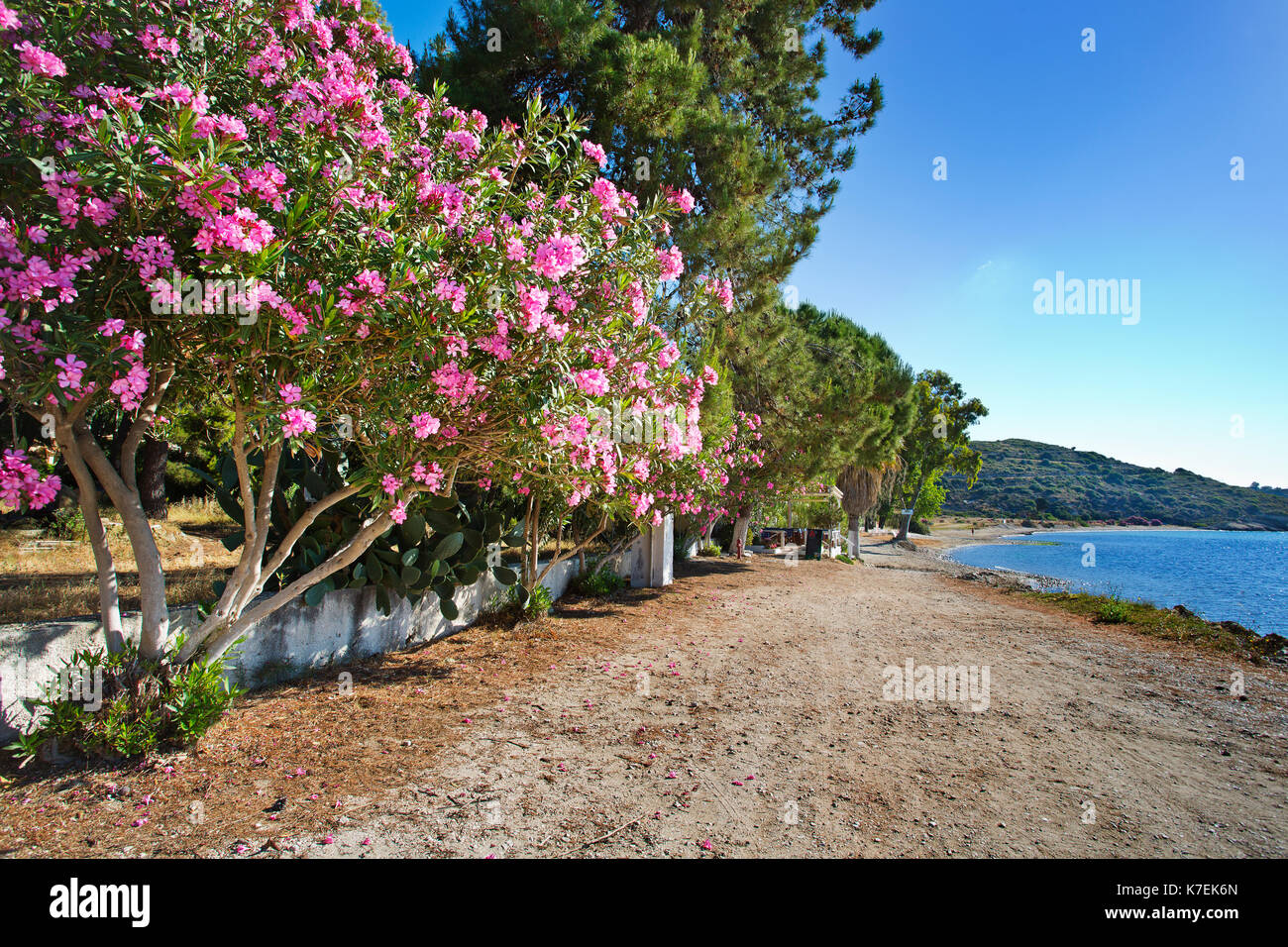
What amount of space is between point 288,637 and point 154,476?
21.9 ft

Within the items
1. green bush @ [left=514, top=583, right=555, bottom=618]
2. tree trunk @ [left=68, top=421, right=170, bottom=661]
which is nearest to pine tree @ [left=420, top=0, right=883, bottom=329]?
green bush @ [left=514, top=583, right=555, bottom=618]

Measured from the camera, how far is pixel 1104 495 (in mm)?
119438

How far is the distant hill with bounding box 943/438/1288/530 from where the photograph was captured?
366ft

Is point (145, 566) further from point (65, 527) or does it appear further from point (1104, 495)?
point (1104, 495)

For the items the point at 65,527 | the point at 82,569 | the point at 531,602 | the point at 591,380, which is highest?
the point at 591,380

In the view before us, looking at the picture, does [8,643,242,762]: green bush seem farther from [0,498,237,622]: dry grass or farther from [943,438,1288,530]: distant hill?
[943,438,1288,530]: distant hill

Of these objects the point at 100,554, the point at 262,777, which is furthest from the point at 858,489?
the point at 100,554

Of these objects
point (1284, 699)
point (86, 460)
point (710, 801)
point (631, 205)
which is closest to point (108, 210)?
point (86, 460)

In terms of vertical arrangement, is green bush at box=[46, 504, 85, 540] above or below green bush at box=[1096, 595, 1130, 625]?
above

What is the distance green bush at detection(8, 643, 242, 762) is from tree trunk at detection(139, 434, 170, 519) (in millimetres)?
7213

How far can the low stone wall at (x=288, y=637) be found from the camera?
359 centimetres

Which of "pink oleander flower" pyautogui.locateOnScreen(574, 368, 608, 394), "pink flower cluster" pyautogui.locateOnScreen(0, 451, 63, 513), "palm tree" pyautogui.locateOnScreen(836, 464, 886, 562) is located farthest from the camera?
"palm tree" pyautogui.locateOnScreen(836, 464, 886, 562)
